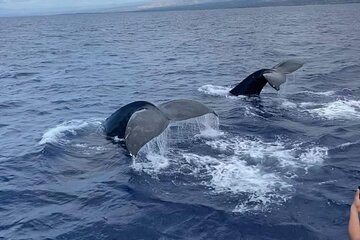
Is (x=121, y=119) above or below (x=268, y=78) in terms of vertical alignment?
below

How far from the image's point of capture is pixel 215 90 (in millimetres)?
18875

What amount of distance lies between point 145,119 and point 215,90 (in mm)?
9908

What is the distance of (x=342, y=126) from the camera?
12672 millimetres

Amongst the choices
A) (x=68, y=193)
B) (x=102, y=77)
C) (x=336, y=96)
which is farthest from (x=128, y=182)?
(x=102, y=77)

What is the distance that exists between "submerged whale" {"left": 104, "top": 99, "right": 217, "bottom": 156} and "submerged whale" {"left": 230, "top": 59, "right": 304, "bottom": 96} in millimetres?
3425

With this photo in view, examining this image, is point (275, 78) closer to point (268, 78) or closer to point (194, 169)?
point (268, 78)

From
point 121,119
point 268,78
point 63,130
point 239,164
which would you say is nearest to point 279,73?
point 268,78

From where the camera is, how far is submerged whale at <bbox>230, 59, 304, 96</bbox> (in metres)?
13.0

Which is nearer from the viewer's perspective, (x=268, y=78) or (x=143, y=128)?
(x=143, y=128)

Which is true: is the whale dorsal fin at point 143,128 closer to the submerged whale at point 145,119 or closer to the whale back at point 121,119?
the submerged whale at point 145,119

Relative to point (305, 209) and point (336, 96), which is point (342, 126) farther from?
point (305, 209)

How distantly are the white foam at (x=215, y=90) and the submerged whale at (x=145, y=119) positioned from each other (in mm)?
6906

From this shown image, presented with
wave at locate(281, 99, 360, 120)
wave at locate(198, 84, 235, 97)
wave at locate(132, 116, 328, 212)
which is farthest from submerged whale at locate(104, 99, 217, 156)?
wave at locate(198, 84, 235, 97)

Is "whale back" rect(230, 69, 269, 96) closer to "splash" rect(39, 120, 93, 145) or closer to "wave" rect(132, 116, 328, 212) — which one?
"wave" rect(132, 116, 328, 212)
